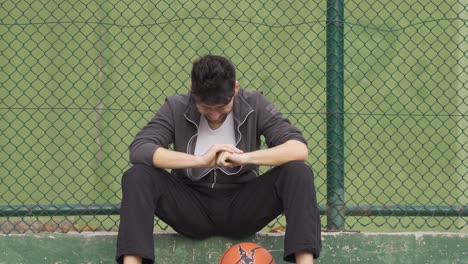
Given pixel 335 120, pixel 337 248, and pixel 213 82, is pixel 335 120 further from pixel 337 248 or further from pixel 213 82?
pixel 213 82

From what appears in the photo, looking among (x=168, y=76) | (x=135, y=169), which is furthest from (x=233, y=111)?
(x=168, y=76)

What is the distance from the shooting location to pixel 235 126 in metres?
5.32

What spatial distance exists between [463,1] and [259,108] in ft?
9.25

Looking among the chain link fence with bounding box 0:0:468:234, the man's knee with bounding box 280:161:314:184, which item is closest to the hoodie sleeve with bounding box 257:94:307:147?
the man's knee with bounding box 280:161:314:184

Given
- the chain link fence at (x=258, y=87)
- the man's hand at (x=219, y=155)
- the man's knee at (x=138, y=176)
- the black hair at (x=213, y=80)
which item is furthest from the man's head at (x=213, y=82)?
the chain link fence at (x=258, y=87)

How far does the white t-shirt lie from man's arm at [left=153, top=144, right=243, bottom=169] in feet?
0.95

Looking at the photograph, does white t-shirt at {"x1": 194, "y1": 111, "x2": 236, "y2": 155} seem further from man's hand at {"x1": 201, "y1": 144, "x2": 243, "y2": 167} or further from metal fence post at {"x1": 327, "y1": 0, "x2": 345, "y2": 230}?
metal fence post at {"x1": 327, "y1": 0, "x2": 345, "y2": 230}

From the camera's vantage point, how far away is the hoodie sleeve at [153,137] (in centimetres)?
505

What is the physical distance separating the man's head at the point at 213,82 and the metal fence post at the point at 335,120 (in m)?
1.25

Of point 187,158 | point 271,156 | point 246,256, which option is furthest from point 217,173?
point 246,256

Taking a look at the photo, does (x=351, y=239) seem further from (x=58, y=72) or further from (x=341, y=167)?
(x=58, y=72)

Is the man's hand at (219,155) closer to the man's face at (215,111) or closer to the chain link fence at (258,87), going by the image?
the man's face at (215,111)

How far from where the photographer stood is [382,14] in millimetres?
7465

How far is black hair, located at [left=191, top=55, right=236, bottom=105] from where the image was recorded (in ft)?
16.0
